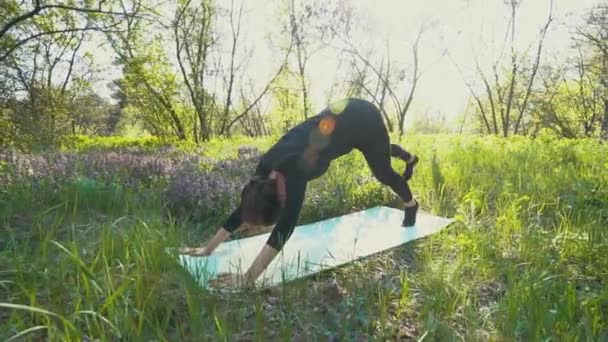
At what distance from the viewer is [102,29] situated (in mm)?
5828

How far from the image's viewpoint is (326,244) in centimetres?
328

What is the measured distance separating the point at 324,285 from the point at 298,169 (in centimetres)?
76

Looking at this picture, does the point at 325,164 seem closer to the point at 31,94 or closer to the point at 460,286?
the point at 460,286

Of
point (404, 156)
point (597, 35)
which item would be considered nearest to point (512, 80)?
point (597, 35)

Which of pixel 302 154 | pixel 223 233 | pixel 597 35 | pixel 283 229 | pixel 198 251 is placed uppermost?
pixel 597 35

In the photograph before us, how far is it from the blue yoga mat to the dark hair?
28 centimetres

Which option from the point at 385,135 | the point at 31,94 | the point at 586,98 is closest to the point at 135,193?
the point at 385,135

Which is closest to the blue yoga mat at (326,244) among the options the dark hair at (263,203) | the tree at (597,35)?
the dark hair at (263,203)

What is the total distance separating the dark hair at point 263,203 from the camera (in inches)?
94.3

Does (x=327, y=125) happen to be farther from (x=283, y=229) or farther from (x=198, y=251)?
Result: (x=198, y=251)

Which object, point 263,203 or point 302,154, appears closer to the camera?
point 263,203

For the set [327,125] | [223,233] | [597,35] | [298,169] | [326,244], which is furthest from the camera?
[597,35]

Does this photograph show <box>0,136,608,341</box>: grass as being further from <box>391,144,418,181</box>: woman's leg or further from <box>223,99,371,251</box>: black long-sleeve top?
<box>391,144,418,181</box>: woman's leg

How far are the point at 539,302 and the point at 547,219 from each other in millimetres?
1992
